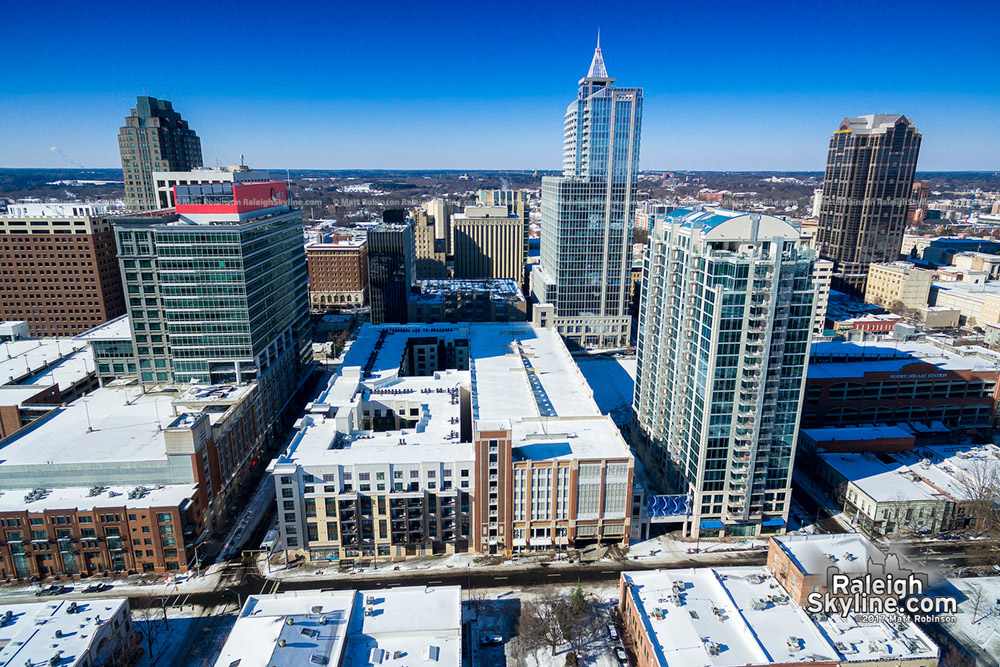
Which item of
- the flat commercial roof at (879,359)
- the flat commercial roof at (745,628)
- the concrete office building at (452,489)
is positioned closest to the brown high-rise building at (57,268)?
the concrete office building at (452,489)

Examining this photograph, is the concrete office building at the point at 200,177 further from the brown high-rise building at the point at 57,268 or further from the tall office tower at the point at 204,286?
the brown high-rise building at the point at 57,268

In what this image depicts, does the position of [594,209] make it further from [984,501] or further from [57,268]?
[57,268]

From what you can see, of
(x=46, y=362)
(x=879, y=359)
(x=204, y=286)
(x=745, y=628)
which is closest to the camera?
(x=745, y=628)

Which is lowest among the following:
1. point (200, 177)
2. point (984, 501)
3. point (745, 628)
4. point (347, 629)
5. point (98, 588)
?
point (98, 588)

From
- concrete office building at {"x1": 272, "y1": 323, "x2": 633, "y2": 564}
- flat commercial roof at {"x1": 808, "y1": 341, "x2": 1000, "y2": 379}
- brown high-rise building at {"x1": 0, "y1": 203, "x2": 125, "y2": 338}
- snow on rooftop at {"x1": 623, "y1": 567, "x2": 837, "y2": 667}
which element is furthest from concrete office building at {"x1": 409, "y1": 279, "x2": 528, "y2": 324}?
snow on rooftop at {"x1": 623, "y1": 567, "x2": 837, "y2": 667}

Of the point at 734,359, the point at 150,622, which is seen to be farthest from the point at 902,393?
the point at 150,622

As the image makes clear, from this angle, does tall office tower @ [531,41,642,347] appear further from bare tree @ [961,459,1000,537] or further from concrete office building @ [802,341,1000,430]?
bare tree @ [961,459,1000,537]
